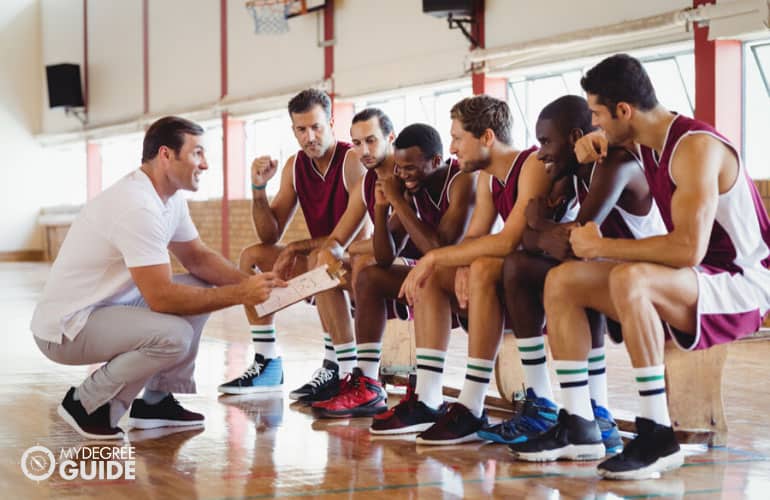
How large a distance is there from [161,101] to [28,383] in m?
11.3

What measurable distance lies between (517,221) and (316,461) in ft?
3.20

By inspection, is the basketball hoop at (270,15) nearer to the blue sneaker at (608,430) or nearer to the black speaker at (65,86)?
the black speaker at (65,86)

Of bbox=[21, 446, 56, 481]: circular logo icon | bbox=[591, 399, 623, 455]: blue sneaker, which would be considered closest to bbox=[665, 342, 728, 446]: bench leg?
bbox=[591, 399, 623, 455]: blue sneaker

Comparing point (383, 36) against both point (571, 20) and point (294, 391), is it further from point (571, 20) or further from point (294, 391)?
point (294, 391)

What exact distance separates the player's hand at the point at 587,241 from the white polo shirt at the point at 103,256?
4.29 feet

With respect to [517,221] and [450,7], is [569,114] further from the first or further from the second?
[450,7]

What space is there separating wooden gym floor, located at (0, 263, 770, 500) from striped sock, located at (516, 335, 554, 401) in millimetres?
229

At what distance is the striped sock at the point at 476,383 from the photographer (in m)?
3.20

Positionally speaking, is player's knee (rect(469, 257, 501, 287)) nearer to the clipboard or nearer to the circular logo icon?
the clipboard

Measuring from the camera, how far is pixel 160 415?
355cm

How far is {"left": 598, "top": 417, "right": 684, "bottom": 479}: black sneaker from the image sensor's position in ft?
8.76

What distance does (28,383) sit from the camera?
4.55m

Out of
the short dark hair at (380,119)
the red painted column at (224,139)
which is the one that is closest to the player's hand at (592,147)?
the short dark hair at (380,119)

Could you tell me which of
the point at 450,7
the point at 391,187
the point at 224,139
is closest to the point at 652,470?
the point at 391,187
